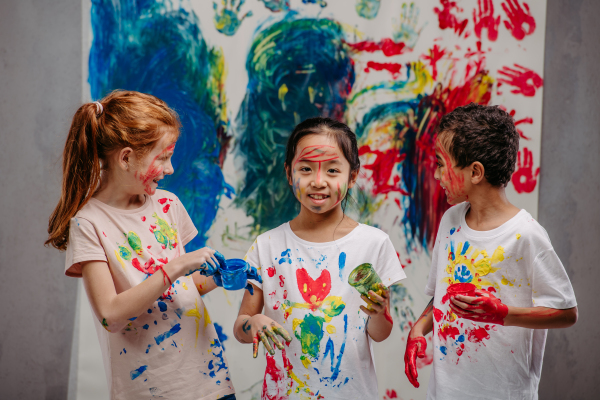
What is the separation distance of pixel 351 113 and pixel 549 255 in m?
1.30

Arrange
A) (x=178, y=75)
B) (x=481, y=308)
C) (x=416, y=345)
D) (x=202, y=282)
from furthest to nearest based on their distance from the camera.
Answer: (x=178, y=75) → (x=202, y=282) → (x=416, y=345) → (x=481, y=308)

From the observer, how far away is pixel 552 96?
2.39m

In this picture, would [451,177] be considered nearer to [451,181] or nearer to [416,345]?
[451,181]

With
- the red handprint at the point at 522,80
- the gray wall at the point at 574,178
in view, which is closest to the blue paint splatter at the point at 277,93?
the red handprint at the point at 522,80

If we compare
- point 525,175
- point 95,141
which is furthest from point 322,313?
point 525,175

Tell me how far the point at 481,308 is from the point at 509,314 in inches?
3.4

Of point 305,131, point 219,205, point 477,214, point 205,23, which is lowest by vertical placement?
point 219,205

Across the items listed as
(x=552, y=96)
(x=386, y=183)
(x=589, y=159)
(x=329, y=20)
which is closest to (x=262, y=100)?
(x=329, y=20)

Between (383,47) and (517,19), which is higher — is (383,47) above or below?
below

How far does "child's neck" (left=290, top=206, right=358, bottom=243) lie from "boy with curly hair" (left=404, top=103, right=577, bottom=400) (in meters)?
0.32

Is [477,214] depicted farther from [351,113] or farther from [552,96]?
[552,96]

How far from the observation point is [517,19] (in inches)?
91.0

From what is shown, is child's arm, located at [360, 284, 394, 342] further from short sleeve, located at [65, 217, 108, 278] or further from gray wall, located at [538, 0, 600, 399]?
gray wall, located at [538, 0, 600, 399]

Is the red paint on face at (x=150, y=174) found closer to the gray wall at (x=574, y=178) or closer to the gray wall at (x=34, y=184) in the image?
the gray wall at (x=34, y=184)
